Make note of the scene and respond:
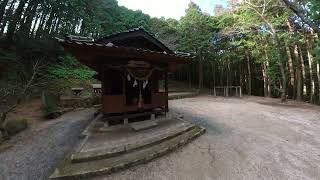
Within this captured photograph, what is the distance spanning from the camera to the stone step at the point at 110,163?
4740 millimetres

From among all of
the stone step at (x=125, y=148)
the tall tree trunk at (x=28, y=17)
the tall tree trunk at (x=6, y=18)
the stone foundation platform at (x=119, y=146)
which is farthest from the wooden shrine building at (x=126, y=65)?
the tall tree trunk at (x=6, y=18)

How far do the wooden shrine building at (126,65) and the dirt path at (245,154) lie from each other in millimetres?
2327

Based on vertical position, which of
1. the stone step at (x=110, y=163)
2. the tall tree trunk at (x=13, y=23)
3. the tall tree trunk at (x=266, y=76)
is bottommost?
the stone step at (x=110, y=163)

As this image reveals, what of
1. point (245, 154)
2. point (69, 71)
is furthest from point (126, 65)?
point (69, 71)

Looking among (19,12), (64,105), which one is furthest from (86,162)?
(19,12)

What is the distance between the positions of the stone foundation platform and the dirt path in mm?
227

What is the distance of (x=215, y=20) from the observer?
1984 centimetres

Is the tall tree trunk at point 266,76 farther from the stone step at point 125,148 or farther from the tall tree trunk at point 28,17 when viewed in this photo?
the tall tree trunk at point 28,17

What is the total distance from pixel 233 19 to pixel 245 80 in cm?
727

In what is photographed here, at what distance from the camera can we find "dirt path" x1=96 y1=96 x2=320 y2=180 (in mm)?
5047

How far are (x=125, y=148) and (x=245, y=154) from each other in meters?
3.03

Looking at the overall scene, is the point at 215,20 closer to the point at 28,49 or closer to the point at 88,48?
the point at 28,49

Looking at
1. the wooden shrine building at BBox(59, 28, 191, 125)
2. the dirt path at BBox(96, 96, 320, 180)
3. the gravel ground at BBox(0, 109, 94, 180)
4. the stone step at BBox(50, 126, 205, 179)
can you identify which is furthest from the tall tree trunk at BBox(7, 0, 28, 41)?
the stone step at BBox(50, 126, 205, 179)

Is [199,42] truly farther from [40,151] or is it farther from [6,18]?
[40,151]
